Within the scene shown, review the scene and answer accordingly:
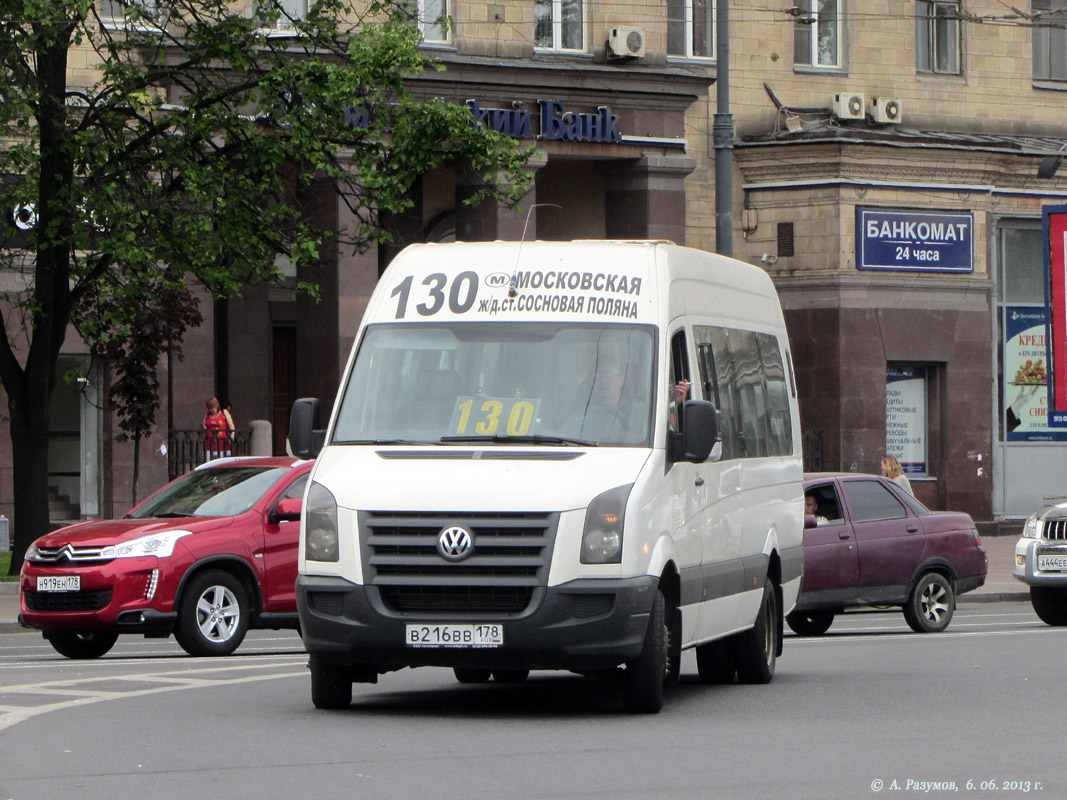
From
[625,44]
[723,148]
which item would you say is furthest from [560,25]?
[723,148]

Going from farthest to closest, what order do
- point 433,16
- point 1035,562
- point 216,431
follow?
1. point 433,16
2. point 216,431
3. point 1035,562

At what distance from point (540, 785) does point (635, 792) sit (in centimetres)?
41

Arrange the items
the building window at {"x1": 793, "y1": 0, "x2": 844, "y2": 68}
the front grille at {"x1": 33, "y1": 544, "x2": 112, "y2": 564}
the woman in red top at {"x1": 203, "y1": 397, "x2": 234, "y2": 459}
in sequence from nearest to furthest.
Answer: the front grille at {"x1": 33, "y1": 544, "x2": 112, "y2": 564} → the woman in red top at {"x1": 203, "y1": 397, "x2": 234, "y2": 459} → the building window at {"x1": 793, "y1": 0, "x2": 844, "y2": 68}

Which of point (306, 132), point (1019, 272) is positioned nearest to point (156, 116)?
point (306, 132)

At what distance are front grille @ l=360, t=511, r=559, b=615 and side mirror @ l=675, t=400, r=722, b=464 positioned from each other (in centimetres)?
102

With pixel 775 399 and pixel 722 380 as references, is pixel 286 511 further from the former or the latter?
pixel 722 380

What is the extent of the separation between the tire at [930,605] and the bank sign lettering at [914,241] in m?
14.5

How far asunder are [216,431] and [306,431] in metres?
18.3

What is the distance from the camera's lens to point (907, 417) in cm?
3381

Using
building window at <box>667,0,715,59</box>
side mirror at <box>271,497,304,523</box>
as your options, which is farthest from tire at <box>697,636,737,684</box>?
building window at <box>667,0,715,59</box>

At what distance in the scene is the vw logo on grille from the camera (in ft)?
32.8

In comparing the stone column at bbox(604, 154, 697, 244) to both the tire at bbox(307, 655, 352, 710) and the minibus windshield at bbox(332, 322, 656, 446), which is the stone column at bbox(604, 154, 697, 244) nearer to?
the minibus windshield at bbox(332, 322, 656, 446)

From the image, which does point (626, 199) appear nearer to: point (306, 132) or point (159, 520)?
point (306, 132)

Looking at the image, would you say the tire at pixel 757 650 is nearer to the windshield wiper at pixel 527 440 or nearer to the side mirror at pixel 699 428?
the side mirror at pixel 699 428
